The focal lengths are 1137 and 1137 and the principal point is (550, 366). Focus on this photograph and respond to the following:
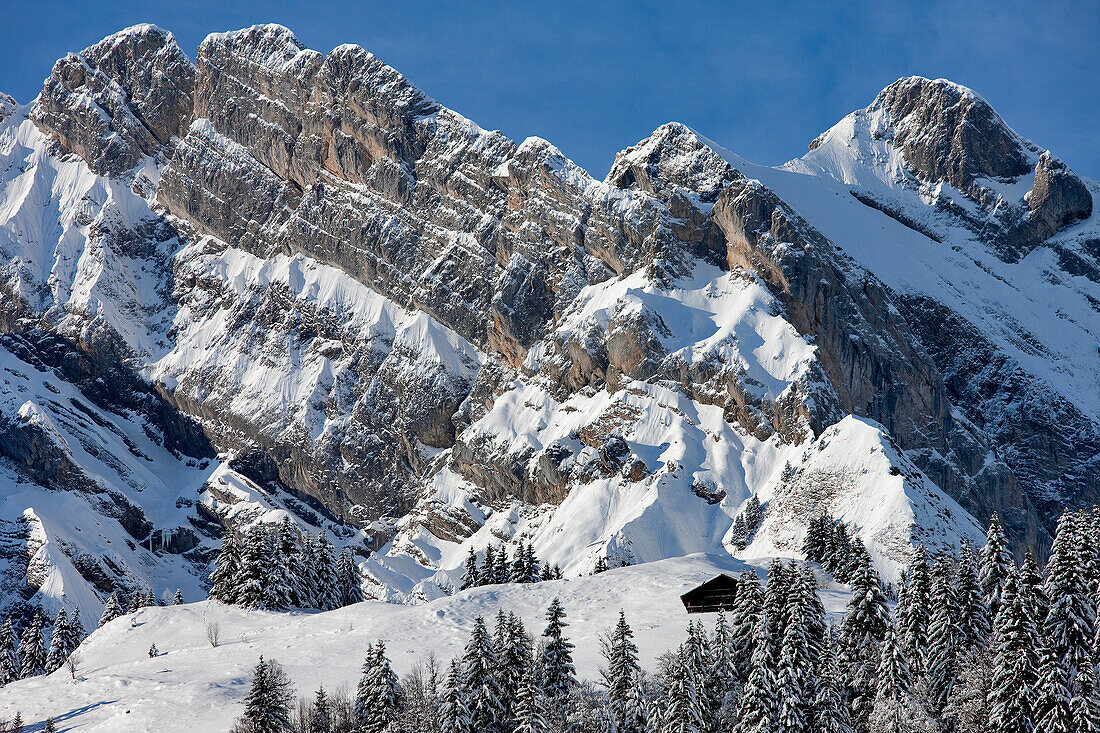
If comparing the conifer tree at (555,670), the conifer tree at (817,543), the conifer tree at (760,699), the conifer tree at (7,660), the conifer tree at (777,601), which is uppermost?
the conifer tree at (817,543)

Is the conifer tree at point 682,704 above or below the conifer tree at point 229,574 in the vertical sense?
below

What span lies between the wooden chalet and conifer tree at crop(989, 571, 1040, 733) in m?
30.8

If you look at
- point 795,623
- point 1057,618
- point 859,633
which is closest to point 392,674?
point 795,623

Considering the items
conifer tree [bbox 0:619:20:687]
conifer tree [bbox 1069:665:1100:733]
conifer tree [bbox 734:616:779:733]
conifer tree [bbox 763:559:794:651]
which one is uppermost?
conifer tree [bbox 0:619:20:687]

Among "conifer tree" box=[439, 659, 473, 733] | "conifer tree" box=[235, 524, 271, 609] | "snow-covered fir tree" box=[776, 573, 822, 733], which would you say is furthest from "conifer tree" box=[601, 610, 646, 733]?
"conifer tree" box=[235, 524, 271, 609]

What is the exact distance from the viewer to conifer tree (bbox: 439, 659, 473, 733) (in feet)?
220

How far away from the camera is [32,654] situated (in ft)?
371

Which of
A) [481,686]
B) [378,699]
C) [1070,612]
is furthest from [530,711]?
[1070,612]

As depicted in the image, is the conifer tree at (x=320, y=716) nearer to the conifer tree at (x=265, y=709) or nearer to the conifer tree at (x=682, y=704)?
the conifer tree at (x=265, y=709)

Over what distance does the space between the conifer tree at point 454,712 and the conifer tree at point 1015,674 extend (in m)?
29.7

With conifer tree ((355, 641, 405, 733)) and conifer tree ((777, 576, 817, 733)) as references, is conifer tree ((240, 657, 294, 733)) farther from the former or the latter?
conifer tree ((777, 576, 817, 733))

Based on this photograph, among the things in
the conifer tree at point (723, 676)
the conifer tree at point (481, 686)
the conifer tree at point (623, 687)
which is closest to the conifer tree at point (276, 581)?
the conifer tree at point (481, 686)

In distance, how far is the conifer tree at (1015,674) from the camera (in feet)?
200

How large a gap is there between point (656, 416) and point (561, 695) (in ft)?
398
